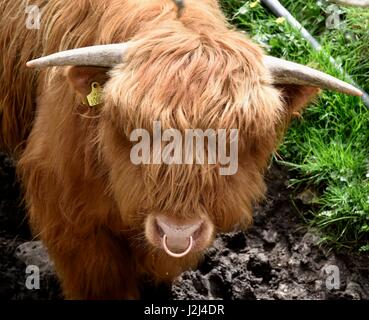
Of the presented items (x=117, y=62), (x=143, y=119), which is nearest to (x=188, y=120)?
(x=143, y=119)

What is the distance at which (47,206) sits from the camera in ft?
13.2

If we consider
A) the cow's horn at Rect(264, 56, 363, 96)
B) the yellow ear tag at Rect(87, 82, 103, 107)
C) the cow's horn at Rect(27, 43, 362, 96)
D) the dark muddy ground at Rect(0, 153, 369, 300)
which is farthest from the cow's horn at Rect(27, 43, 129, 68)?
the dark muddy ground at Rect(0, 153, 369, 300)

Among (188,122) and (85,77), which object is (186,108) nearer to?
(188,122)

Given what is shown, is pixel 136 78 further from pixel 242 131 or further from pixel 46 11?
pixel 46 11

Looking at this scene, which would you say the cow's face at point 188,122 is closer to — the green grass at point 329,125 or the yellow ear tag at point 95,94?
the yellow ear tag at point 95,94

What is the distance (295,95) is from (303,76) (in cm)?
16

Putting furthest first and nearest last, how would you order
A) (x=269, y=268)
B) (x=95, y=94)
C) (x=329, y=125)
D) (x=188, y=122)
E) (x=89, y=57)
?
1. (x=329, y=125)
2. (x=269, y=268)
3. (x=95, y=94)
4. (x=89, y=57)
5. (x=188, y=122)

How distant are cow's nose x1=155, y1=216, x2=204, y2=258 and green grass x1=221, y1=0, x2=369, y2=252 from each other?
4.47 ft

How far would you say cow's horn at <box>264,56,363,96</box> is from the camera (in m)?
3.32

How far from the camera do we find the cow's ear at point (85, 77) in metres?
3.42

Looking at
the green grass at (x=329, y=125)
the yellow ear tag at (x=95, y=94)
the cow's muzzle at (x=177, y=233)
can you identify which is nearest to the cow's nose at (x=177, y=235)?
the cow's muzzle at (x=177, y=233)

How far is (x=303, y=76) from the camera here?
10.9 ft

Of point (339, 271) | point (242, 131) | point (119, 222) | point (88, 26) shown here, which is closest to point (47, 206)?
point (119, 222)

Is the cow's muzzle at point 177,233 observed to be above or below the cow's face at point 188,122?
below
